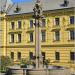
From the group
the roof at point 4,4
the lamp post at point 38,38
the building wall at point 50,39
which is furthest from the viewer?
the roof at point 4,4

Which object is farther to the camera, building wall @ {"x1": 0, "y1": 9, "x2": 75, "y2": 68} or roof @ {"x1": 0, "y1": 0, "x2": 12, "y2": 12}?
roof @ {"x1": 0, "y1": 0, "x2": 12, "y2": 12}

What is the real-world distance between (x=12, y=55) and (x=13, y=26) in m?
4.60

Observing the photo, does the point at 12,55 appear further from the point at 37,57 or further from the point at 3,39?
the point at 37,57

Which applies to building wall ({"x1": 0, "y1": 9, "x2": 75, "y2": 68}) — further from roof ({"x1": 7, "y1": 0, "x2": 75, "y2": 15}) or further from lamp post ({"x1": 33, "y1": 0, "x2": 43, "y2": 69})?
lamp post ({"x1": 33, "y1": 0, "x2": 43, "y2": 69})

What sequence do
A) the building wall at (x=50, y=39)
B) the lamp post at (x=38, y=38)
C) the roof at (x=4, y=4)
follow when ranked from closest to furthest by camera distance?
the lamp post at (x=38, y=38)
the building wall at (x=50, y=39)
the roof at (x=4, y=4)

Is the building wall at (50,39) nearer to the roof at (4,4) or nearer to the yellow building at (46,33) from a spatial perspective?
the yellow building at (46,33)

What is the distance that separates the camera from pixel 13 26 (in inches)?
2446

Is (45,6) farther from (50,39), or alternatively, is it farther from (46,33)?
(50,39)

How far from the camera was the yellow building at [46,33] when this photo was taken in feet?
181

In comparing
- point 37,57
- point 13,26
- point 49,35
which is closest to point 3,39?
point 13,26

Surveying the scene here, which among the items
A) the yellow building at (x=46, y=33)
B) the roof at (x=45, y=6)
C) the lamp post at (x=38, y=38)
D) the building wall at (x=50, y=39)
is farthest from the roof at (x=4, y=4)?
the lamp post at (x=38, y=38)

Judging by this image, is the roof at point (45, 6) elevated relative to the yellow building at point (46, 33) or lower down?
elevated

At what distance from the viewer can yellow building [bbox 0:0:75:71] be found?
55156mm

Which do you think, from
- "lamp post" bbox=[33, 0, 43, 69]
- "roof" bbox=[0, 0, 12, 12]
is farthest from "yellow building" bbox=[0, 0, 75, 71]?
"lamp post" bbox=[33, 0, 43, 69]
